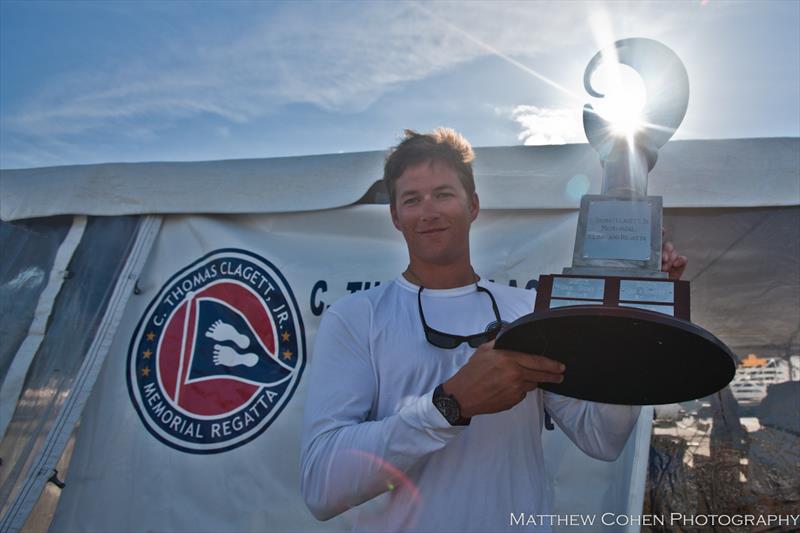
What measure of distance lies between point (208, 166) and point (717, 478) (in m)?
3.20

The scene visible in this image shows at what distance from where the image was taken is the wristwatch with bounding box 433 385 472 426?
3.84 ft

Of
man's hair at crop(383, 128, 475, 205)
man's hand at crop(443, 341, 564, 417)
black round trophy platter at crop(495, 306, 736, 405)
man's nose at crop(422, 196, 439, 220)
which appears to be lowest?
man's hand at crop(443, 341, 564, 417)

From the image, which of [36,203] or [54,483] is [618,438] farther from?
[36,203]

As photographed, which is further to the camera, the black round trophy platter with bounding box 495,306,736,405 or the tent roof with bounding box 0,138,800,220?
the tent roof with bounding box 0,138,800,220

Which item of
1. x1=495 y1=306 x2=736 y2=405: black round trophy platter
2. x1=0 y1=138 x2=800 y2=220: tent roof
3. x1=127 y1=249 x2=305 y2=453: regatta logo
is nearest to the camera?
x1=495 y1=306 x2=736 y2=405: black round trophy platter

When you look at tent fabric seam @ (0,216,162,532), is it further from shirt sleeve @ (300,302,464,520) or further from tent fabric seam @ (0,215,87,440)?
shirt sleeve @ (300,302,464,520)

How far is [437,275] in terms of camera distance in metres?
1.61

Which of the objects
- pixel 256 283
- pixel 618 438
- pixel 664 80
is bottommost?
pixel 618 438

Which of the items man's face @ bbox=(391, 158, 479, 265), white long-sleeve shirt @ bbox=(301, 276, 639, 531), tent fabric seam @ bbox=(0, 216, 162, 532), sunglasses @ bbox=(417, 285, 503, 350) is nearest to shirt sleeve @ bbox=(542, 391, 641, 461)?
white long-sleeve shirt @ bbox=(301, 276, 639, 531)

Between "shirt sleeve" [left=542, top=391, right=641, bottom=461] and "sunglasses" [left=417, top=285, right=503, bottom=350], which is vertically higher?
"sunglasses" [left=417, top=285, right=503, bottom=350]

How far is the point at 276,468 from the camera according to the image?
2828 mm

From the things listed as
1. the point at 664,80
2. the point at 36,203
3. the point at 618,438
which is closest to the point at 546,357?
the point at 618,438

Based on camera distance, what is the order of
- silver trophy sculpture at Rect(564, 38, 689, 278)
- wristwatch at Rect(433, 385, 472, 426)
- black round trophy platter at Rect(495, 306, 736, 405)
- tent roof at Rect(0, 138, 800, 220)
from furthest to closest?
tent roof at Rect(0, 138, 800, 220), silver trophy sculpture at Rect(564, 38, 689, 278), wristwatch at Rect(433, 385, 472, 426), black round trophy platter at Rect(495, 306, 736, 405)

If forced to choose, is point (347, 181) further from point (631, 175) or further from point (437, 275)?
point (631, 175)
